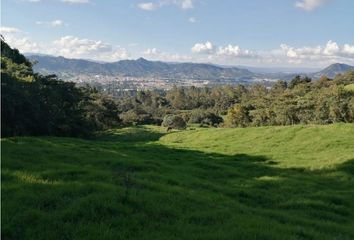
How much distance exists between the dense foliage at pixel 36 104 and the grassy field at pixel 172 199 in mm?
17908

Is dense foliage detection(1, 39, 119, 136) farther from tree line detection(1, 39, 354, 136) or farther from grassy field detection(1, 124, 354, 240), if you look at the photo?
grassy field detection(1, 124, 354, 240)

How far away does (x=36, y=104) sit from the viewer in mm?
40969

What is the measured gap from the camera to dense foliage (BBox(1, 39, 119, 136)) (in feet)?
119

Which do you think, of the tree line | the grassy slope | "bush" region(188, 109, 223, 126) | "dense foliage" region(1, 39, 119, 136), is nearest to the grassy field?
the grassy slope

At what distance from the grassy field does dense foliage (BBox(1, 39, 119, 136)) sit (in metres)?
17.9

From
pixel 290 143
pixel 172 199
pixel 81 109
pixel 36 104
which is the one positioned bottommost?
pixel 81 109

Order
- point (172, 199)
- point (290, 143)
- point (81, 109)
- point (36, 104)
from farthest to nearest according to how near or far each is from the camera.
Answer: point (81, 109), point (36, 104), point (290, 143), point (172, 199)

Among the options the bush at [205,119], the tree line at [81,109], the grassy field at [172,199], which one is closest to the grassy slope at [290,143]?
the grassy field at [172,199]

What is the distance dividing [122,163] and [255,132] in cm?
1988

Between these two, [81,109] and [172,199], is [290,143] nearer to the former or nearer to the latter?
[172,199]

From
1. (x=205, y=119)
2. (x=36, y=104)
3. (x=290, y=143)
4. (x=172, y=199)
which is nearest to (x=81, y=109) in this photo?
(x=36, y=104)

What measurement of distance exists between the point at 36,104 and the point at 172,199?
32.1 meters

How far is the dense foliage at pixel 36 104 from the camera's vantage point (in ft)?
119

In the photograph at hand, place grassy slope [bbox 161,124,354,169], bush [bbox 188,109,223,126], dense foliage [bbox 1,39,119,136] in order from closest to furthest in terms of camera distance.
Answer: grassy slope [bbox 161,124,354,169]
dense foliage [bbox 1,39,119,136]
bush [bbox 188,109,223,126]
